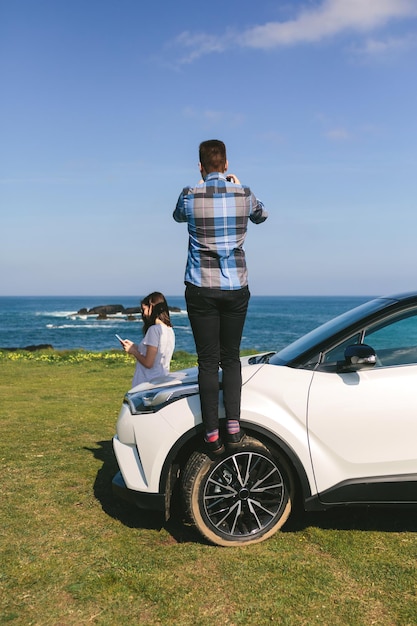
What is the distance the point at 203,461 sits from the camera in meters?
4.09

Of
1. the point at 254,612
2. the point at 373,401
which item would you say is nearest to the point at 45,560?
the point at 254,612

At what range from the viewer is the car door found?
394cm

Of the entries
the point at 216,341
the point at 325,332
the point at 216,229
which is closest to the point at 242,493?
the point at 216,341

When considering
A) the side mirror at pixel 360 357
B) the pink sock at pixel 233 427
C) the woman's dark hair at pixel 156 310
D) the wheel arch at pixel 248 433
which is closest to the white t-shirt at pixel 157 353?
the woman's dark hair at pixel 156 310

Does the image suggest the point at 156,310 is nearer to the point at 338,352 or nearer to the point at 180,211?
the point at 180,211

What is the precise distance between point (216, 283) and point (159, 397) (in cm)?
95

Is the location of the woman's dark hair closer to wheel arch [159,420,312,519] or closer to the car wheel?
wheel arch [159,420,312,519]

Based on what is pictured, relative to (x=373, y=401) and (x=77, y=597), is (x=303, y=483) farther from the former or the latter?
(x=77, y=597)

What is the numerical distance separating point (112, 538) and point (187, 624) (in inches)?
51.9

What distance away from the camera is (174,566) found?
3885 mm

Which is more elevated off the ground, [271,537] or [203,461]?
[203,461]

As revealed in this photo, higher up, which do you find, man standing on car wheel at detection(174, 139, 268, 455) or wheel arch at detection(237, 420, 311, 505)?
man standing on car wheel at detection(174, 139, 268, 455)

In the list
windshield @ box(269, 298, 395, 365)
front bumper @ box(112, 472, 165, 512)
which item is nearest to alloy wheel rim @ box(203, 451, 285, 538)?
front bumper @ box(112, 472, 165, 512)

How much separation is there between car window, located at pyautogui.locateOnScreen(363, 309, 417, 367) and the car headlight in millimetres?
1322
